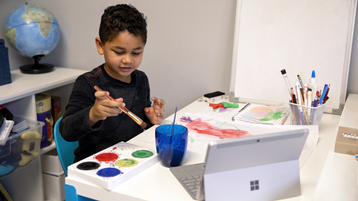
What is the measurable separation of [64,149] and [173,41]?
78 centimetres

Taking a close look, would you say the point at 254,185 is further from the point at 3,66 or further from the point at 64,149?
the point at 3,66

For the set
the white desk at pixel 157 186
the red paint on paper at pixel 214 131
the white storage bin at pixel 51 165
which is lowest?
the white storage bin at pixel 51 165

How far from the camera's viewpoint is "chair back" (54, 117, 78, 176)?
1074mm

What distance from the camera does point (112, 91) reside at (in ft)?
3.59

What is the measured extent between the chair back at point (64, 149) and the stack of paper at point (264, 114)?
617 millimetres

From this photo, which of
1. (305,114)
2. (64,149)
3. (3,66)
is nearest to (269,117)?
(305,114)

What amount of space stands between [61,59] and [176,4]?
0.79 metres

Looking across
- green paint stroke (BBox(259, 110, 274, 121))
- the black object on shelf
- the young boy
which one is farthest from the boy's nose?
the black object on shelf

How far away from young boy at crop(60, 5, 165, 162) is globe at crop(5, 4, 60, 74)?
69 cm

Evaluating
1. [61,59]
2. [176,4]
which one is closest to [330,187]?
[176,4]

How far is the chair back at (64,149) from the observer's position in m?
1.07

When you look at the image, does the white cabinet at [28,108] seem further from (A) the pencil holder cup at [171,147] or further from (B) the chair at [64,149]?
(A) the pencil holder cup at [171,147]

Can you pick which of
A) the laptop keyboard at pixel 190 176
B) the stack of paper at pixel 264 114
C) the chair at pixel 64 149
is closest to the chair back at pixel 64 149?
the chair at pixel 64 149

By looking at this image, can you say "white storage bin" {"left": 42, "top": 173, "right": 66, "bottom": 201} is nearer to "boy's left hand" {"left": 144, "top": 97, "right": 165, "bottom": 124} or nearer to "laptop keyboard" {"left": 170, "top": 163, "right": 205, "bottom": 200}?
"boy's left hand" {"left": 144, "top": 97, "right": 165, "bottom": 124}
